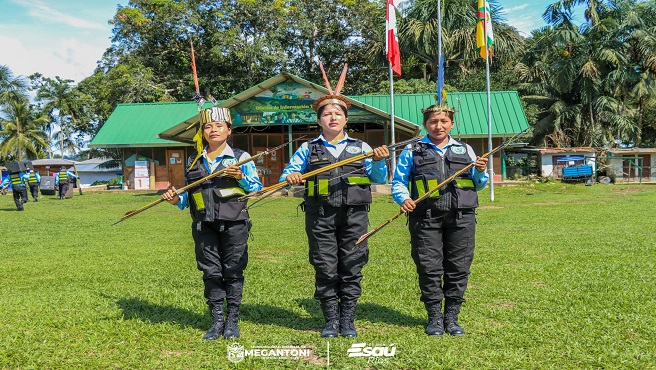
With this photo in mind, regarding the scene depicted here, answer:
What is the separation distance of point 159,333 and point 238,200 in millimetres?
1343

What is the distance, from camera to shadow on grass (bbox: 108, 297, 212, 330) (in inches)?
201

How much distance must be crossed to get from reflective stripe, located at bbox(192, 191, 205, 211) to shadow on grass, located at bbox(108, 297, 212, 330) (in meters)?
1.13

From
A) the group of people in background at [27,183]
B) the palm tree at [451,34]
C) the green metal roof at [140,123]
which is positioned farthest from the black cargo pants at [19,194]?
the palm tree at [451,34]

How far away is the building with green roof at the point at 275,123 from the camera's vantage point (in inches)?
969

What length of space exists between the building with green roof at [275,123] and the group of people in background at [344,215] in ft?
62.8

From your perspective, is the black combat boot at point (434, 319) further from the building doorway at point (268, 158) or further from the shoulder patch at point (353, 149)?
the building doorway at point (268, 158)

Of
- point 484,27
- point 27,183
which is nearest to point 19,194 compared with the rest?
point 27,183

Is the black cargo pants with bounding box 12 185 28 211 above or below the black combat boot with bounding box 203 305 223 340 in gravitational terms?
above

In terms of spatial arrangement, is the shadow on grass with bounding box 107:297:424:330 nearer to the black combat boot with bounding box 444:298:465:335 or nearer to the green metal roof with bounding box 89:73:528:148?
the black combat boot with bounding box 444:298:465:335

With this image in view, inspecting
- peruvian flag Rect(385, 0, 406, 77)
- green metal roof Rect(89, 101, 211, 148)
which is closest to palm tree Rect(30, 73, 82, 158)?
green metal roof Rect(89, 101, 211, 148)

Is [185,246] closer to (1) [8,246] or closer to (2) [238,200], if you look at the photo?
(1) [8,246]

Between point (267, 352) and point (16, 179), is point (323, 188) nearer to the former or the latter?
point (267, 352)

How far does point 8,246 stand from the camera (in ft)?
34.3

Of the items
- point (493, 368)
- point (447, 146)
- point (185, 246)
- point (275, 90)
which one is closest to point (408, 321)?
point (493, 368)
